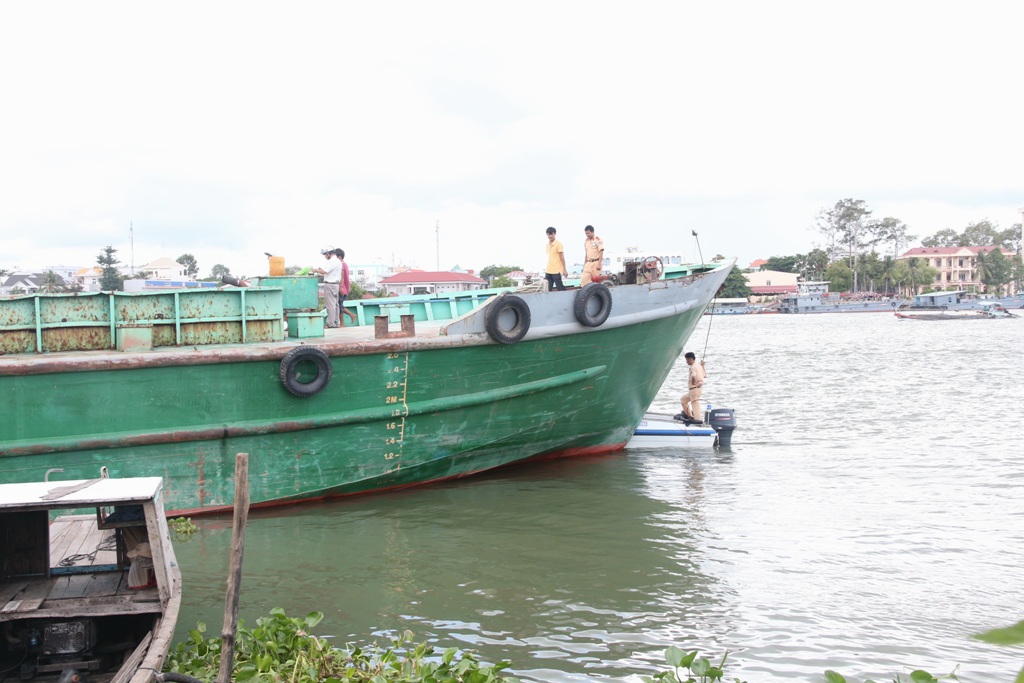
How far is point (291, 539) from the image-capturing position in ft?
24.6

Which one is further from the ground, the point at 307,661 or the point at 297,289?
the point at 297,289

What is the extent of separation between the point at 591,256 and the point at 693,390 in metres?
3.04

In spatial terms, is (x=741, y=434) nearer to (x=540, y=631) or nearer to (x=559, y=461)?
(x=559, y=461)

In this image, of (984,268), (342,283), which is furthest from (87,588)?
(984,268)

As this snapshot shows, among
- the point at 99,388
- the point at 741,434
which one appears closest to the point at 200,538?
the point at 99,388

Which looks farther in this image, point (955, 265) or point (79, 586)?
point (955, 265)

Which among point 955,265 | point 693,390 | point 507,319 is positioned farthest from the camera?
point 955,265

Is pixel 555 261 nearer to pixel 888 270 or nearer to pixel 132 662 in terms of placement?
pixel 132 662

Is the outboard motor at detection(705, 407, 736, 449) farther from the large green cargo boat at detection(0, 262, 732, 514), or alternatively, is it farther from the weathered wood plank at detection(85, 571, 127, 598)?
the weathered wood plank at detection(85, 571, 127, 598)

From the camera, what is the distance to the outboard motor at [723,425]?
11549 mm

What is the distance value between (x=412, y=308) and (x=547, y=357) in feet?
11.5

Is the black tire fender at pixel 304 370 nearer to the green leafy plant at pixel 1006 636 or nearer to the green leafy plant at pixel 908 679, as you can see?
the green leafy plant at pixel 908 679

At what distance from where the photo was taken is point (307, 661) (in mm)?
4691

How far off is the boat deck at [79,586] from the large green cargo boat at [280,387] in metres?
1.83
